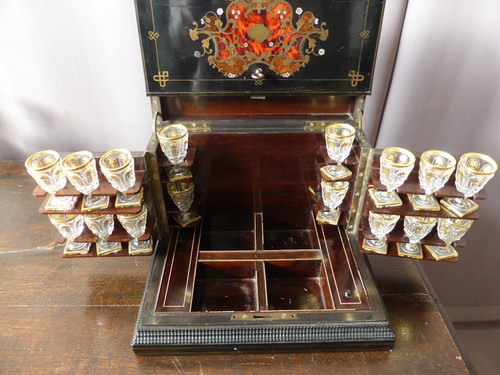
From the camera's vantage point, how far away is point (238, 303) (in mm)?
1185

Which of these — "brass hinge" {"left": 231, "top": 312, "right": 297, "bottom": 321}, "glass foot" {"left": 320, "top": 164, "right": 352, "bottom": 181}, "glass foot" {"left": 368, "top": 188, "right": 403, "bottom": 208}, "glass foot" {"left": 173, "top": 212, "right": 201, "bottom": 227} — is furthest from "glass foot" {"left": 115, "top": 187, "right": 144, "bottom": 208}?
"glass foot" {"left": 368, "top": 188, "right": 403, "bottom": 208}

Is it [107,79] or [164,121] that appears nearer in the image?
[164,121]

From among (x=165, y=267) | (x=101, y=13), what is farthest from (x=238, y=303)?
(x=101, y=13)

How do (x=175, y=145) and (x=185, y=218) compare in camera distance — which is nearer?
(x=175, y=145)

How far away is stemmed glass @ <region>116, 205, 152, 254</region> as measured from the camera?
107cm

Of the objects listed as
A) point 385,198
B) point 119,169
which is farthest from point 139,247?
point 385,198

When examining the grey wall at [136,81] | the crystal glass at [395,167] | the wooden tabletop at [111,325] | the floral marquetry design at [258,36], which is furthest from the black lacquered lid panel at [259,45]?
the wooden tabletop at [111,325]

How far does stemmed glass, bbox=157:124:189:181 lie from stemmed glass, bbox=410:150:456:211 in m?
0.64

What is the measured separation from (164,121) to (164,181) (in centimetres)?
21

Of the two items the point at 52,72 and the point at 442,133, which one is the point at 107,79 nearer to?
the point at 52,72

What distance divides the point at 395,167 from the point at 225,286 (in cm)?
63

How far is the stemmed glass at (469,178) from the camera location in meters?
0.94

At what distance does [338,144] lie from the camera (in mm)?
1088

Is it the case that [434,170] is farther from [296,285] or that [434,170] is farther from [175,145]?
[175,145]
